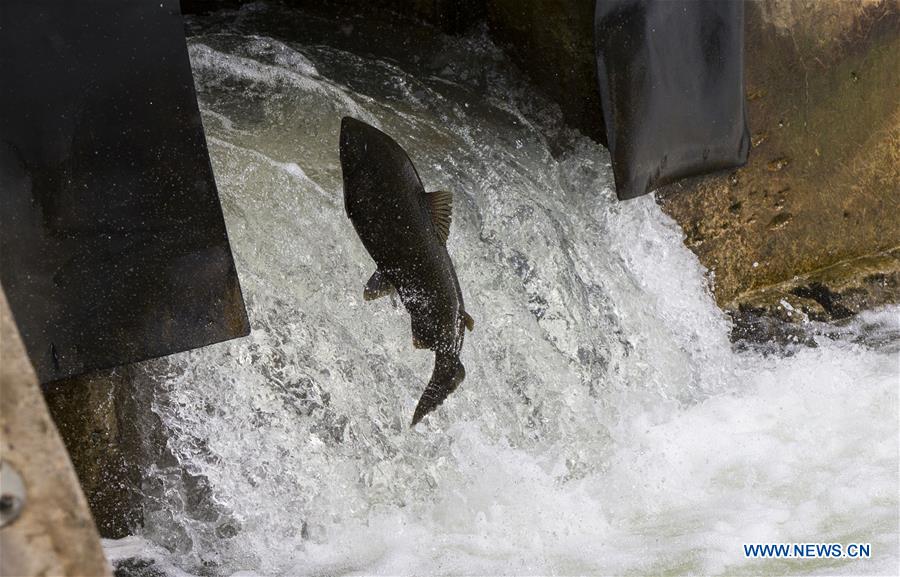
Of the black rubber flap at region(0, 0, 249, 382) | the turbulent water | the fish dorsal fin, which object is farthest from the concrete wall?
the black rubber flap at region(0, 0, 249, 382)

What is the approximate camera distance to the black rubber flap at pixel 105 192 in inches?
94.3

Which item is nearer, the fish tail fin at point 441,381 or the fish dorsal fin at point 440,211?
the fish dorsal fin at point 440,211

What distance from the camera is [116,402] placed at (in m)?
2.85

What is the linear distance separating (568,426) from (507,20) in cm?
152

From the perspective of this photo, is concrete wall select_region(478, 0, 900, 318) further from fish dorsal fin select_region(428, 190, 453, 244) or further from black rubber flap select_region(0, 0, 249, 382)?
black rubber flap select_region(0, 0, 249, 382)

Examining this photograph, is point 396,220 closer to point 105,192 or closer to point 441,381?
point 441,381

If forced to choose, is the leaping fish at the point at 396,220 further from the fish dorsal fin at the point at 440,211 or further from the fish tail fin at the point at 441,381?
the fish tail fin at the point at 441,381

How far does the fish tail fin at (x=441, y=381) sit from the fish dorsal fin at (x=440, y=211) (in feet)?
1.08

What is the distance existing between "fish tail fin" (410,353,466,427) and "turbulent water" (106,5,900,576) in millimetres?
430

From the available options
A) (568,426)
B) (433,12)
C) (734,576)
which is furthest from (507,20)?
(734,576)

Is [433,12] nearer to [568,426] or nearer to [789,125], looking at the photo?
[789,125]

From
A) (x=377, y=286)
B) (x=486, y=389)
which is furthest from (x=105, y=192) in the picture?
(x=486, y=389)

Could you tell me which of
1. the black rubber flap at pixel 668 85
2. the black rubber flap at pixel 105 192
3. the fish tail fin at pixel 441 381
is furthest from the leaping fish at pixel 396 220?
the black rubber flap at pixel 668 85

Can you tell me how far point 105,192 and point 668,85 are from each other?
6.13 ft
